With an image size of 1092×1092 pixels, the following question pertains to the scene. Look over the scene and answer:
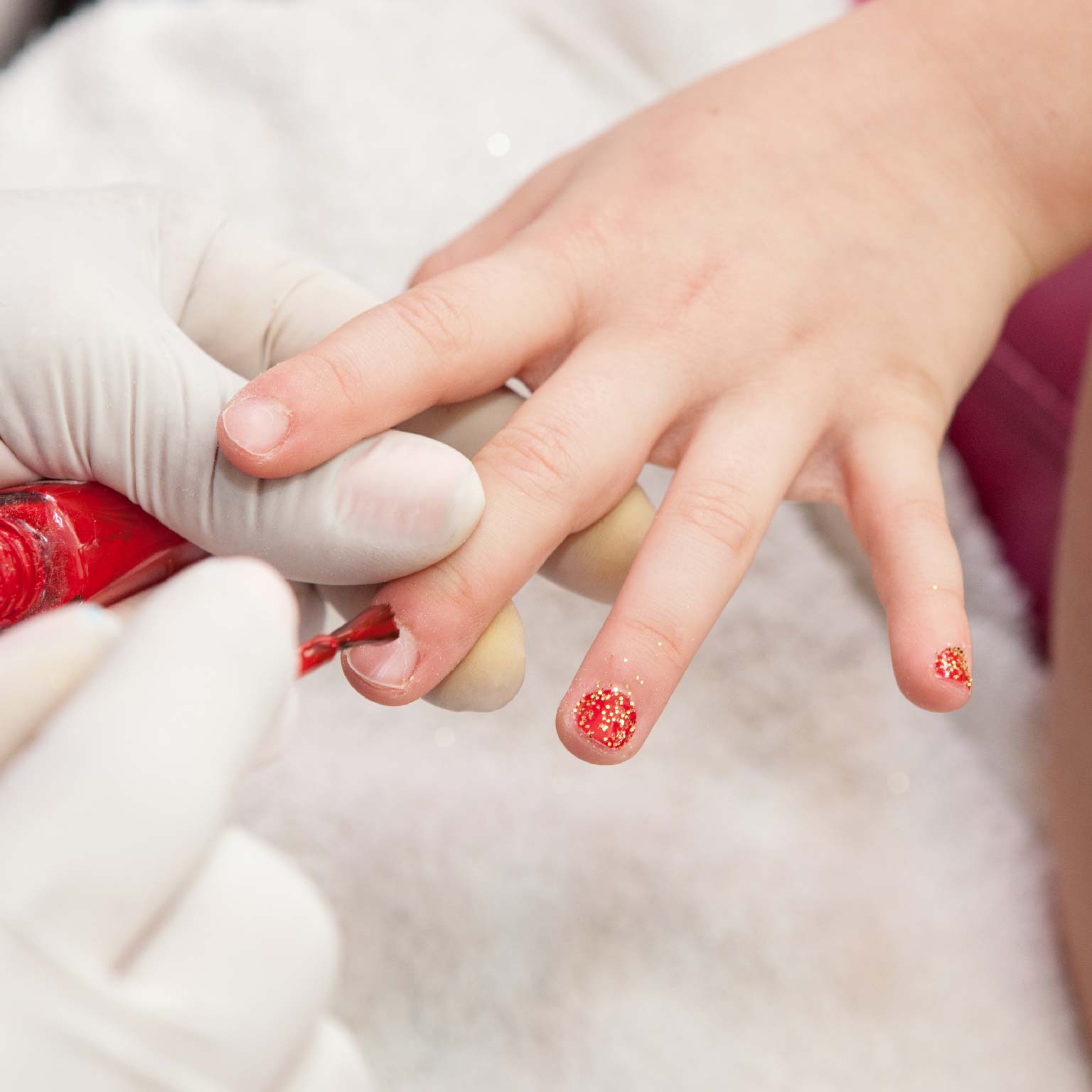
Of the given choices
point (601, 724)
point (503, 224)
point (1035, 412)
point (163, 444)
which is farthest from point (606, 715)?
point (1035, 412)

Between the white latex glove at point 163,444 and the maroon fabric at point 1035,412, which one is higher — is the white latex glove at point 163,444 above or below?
above

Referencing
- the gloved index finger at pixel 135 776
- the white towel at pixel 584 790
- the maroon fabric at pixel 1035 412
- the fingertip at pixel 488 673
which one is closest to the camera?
the gloved index finger at pixel 135 776

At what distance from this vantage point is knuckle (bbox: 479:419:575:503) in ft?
1.54

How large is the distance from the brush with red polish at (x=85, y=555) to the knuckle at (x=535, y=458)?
3.6 inches

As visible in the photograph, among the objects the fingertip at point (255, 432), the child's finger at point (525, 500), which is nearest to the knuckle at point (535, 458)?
the child's finger at point (525, 500)

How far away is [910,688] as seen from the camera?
47 centimetres

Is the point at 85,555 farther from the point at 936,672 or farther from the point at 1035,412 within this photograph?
the point at 1035,412

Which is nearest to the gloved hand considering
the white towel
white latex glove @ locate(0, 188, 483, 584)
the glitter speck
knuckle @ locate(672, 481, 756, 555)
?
white latex glove @ locate(0, 188, 483, 584)

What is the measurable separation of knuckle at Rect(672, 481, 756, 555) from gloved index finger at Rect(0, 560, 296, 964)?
0.92 feet

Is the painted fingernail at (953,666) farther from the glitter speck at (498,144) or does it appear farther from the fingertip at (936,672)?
the glitter speck at (498,144)

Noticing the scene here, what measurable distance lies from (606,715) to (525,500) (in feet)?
0.35

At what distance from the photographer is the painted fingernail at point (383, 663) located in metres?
0.43

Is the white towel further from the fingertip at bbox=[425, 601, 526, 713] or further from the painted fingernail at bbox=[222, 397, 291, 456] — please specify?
the painted fingernail at bbox=[222, 397, 291, 456]

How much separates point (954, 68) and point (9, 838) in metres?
0.68
